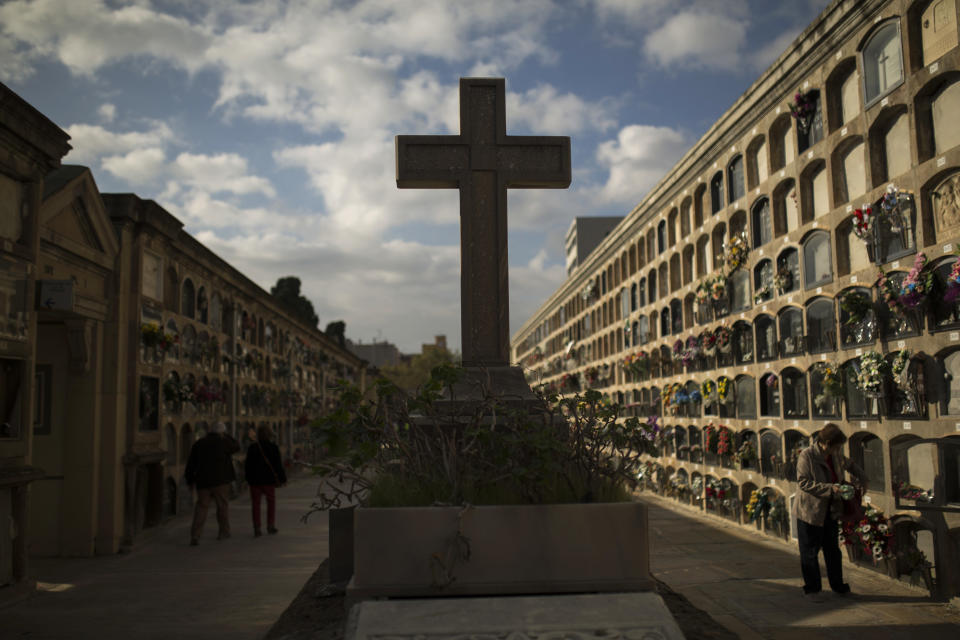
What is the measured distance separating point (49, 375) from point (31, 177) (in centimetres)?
227

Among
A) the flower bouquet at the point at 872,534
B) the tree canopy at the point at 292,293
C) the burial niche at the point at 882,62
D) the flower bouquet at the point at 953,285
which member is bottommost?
the flower bouquet at the point at 872,534

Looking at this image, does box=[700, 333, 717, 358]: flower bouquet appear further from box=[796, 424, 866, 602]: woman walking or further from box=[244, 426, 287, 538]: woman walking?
box=[244, 426, 287, 538]: woman walking

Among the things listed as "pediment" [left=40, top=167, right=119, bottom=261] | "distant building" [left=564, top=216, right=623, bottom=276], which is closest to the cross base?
"pediment" [left=40, top=167, right=119, bottom=261]

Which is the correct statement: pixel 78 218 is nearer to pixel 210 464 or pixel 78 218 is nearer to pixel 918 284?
pixel 210 464

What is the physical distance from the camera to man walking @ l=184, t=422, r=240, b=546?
7746 mm

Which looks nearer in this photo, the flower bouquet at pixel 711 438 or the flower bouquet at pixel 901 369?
the flower bouquet at pixel 901 369

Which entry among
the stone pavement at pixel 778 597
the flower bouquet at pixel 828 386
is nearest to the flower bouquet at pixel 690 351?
the stone pavement at pixel 778 597

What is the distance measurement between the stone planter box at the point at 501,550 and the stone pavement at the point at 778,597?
1479mm

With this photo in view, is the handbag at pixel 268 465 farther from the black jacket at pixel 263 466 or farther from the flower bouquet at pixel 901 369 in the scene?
the flower bouquet at pixel 901 369

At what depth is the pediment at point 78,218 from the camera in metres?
6.21

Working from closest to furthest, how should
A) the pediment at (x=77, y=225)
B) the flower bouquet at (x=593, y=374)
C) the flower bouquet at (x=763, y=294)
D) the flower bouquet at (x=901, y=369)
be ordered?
1. the flower bouquet at (x=901, y=369)
2. the pediment at (x=77, y=225)
3. the flower bouquet at (x=763, y=294)
4. the flower bouquet at (x=593, y=374)

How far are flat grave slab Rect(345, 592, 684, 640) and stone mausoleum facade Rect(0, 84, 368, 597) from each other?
3.74m

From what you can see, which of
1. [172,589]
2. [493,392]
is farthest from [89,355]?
[493,392]

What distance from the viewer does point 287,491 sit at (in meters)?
14.2
